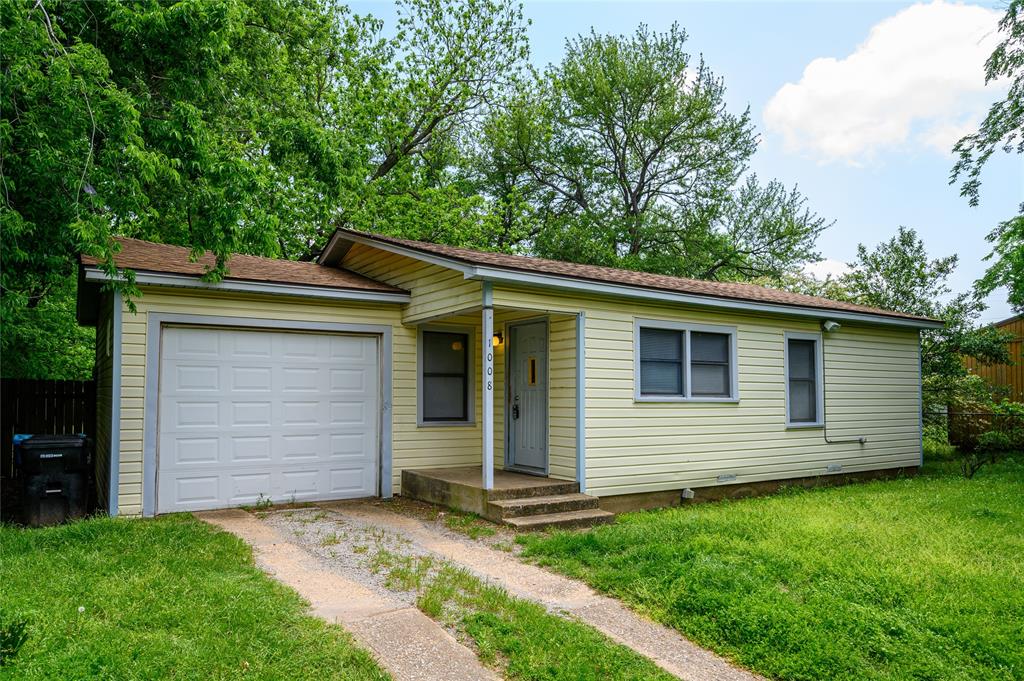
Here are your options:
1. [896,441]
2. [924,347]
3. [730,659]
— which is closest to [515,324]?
[730,659]

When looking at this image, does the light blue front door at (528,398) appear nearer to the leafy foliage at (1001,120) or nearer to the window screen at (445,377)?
the window screen at (445,377)

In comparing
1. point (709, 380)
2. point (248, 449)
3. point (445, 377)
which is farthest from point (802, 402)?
point (248, 449)

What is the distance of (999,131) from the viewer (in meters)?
13.1

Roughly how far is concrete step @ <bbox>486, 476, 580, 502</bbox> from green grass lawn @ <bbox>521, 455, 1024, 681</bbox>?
2.74ft

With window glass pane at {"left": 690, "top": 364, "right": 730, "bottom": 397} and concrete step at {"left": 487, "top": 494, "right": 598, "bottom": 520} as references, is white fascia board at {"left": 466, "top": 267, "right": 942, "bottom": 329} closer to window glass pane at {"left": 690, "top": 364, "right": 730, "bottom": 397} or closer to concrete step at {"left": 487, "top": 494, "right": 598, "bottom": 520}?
window glass pane at {"left": 690, "top": 364, "right": 730, "bottom": 397}

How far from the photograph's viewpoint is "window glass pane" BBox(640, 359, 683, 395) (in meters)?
9.23

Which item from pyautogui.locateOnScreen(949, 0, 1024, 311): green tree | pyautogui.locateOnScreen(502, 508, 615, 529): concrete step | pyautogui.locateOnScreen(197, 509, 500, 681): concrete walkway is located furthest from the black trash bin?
pyautogui.locateOnScreen(949, 0, 1024, 311): green tree

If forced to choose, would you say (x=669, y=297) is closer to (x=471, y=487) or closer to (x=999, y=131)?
(x=471, y=487)

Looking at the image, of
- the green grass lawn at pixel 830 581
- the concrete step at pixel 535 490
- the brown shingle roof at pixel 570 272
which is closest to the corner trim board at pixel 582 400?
the concrete step at pixel 535 490

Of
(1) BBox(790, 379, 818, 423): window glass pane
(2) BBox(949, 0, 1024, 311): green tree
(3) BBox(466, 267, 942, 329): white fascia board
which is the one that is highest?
(2) BBox(949, 0, 1024, 311): green tree

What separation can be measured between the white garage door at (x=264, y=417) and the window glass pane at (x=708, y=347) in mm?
4450

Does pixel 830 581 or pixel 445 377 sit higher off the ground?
pixel 445 377

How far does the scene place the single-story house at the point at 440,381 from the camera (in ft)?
26.2

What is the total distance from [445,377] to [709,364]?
12.6 ft
